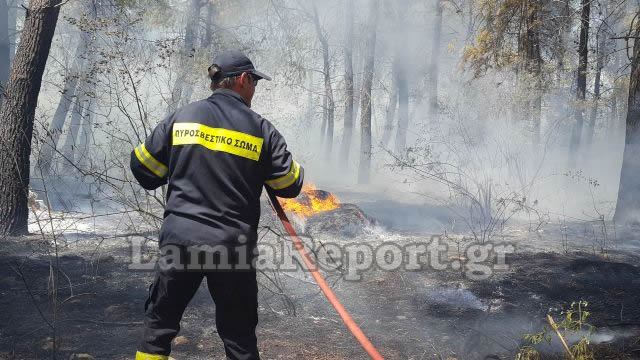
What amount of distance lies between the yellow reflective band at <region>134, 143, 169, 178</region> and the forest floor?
1120 mm

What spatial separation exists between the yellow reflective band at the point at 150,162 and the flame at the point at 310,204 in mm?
6149

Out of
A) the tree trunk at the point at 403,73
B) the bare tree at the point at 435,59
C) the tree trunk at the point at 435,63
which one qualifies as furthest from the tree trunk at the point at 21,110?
the bare tree at the point at 435,59

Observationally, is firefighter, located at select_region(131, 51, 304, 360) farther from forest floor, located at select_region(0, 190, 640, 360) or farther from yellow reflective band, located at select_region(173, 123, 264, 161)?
forest floor, located at select_region(0, 190, 640, 360)

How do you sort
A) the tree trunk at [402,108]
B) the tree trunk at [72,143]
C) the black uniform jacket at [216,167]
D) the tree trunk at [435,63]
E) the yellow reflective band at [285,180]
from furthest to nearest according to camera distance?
the tree trunk at [402,108]
the tree trunk at [435,63]
the tree trunk at [72,143]
the yellow reflective band at [285,180]
the black uniform jacket at [216,167]

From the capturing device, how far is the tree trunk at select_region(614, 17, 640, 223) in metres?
9.52

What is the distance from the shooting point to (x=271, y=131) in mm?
2924

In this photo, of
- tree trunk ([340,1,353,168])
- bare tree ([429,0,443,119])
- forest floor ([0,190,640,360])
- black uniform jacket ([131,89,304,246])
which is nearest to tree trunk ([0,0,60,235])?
forest floor ([0,190,640,360])

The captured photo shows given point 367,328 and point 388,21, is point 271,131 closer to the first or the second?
point 367,328

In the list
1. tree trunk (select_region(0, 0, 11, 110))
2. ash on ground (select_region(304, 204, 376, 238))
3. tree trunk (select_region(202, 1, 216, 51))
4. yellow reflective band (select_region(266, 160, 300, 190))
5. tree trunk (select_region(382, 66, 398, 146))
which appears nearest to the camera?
yellow reflective band (select_region(266, 160, 300, 190))

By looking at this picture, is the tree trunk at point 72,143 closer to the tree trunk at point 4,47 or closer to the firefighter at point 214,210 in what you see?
the tree trunk at point 4,47

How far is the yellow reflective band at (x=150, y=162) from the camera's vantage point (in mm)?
2963

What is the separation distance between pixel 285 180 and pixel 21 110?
556cm

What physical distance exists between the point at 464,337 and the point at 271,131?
2.52m

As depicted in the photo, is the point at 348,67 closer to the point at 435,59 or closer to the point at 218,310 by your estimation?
the point at 435,59
